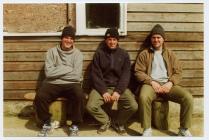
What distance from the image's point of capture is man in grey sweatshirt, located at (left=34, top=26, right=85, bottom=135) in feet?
20.6

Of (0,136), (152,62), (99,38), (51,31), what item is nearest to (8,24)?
(51,31)

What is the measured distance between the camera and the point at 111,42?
6.52 metres

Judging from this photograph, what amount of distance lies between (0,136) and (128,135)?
5.83 ft

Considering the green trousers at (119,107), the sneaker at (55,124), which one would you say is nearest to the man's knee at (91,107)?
the green trousers at (119,107)

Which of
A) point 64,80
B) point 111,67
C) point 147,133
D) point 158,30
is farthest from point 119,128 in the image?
point 158,30

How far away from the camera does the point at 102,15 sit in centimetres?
691

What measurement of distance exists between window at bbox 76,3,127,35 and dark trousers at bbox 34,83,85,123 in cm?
97

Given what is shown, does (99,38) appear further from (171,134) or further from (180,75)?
(171,134)

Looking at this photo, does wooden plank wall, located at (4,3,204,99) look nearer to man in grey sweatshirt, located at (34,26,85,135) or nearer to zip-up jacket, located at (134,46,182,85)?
zip-up jacket, located at (134,46,182,85)

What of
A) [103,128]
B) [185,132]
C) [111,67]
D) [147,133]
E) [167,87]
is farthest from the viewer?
[111,67]

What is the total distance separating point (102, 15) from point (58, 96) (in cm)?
145

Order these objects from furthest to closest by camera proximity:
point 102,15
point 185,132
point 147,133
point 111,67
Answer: point 102,15, point 111,67, point 185,132, point 147,133

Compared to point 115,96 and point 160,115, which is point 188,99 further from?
point 115,96

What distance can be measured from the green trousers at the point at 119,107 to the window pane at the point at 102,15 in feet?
3.66
